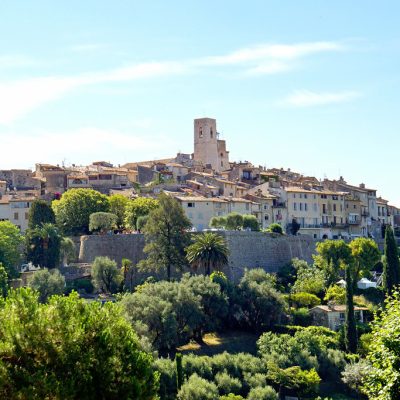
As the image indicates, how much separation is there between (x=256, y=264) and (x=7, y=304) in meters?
48.9

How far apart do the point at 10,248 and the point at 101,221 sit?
381 inches

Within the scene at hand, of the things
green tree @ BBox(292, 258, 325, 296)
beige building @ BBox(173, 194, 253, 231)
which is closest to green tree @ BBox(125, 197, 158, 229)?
beige building @ BBox(173, 194, 253, 231)

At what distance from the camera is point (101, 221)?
79938mm

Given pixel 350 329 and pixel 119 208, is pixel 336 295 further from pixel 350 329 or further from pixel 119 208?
pixel 119 208

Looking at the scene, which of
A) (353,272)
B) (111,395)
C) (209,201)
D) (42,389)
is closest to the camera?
(42,389)

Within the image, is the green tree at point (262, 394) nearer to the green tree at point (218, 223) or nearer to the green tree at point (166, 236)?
the green tree at point (166, 236)

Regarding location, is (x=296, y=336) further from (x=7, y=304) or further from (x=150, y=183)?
(x=150, y=183)

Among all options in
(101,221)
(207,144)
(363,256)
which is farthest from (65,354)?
(207,144)

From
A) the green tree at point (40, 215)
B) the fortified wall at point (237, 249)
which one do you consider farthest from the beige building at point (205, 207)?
the green tree at point (40, 215)

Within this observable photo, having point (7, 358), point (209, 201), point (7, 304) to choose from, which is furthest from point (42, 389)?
point (209, 201)

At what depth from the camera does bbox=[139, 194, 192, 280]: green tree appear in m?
69.0

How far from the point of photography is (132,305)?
191 ft

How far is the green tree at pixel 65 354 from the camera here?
26.8 metres

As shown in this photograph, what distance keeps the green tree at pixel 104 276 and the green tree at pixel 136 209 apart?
38.0 feet
